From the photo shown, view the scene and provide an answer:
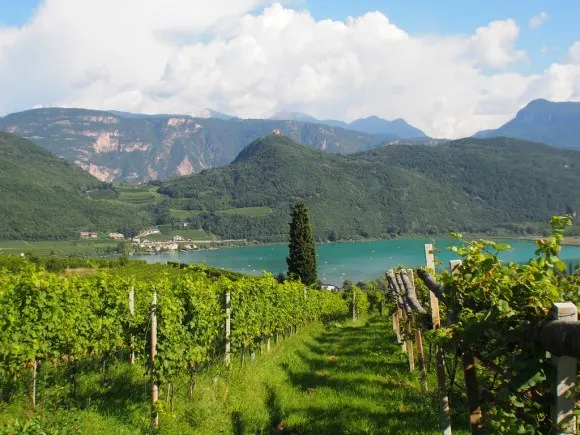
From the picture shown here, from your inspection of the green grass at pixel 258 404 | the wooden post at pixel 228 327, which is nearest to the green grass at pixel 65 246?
the wooden post at pixel 228 327

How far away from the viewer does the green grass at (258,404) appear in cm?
650

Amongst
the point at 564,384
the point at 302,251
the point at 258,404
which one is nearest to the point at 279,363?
the point at 258,404

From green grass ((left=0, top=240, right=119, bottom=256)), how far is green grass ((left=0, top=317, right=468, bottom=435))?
467ft

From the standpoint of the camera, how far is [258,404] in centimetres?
802

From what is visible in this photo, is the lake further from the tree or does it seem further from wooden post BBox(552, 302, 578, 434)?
wooden post BBox(552, 302, 578, 434)

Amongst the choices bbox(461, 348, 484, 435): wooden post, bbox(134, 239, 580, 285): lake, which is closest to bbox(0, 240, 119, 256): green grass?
bbox(134, 239, 580, 285): lake

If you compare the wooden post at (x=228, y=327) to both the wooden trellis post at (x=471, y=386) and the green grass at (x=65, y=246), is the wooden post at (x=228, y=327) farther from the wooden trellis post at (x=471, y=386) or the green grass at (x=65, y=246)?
the green grass at (x=65, y=246)

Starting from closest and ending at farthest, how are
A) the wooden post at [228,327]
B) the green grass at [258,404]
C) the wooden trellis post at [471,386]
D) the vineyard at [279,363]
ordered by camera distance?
the vineyard at [279,363] < the wooden trellis post at [471,386] < the green grass at [258,404] < the wooden post at [228,327]

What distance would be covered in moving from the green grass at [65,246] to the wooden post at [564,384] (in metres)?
150

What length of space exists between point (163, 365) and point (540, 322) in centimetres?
615

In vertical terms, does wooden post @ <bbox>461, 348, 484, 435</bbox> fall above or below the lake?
above

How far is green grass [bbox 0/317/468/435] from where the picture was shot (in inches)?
256

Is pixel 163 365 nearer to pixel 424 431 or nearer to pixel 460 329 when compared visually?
pixel 424 431

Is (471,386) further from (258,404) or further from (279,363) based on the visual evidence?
(279,363)
